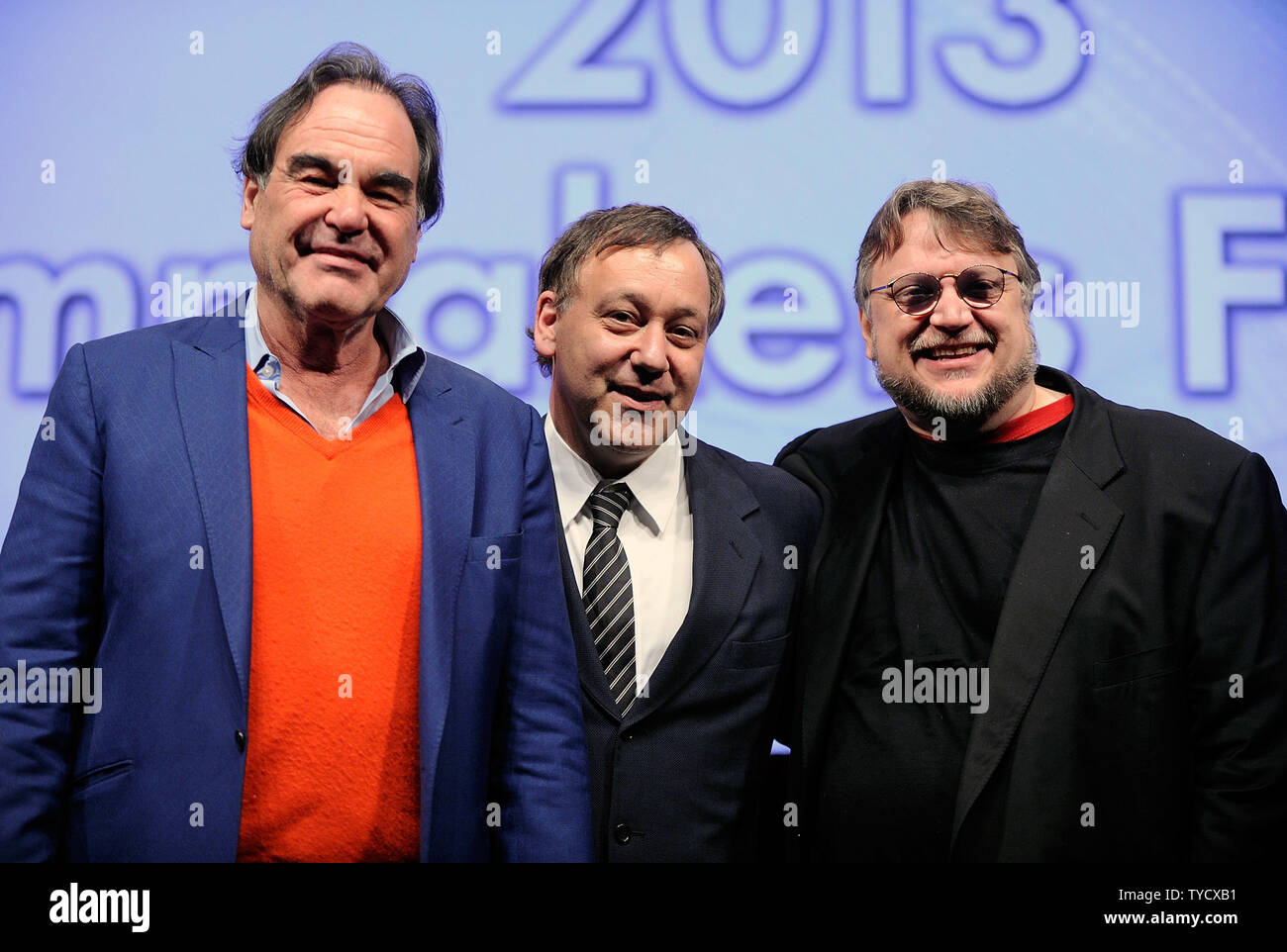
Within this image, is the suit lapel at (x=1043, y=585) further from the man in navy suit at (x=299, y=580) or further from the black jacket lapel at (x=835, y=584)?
the man in navy suit at (x=299, y=580)

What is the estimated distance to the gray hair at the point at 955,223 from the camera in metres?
2.37

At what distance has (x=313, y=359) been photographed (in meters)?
1.99

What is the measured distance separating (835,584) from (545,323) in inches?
31.9

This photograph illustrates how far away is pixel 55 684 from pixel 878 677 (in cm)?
144

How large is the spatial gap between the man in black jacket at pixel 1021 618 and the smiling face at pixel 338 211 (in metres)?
1.02

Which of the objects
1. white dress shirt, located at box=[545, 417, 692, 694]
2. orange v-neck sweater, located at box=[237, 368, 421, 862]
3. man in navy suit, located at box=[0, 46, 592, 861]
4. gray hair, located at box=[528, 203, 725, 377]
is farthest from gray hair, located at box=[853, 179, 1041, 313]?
orange v-neck sweater, located at box=[237, 368, 421, 862]

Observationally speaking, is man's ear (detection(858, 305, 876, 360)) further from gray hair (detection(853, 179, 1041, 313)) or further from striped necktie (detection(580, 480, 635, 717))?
striped necktie (detection(580, 480, 635, 717))

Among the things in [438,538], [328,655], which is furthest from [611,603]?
[328,655]

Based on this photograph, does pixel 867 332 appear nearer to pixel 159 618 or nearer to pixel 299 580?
pixel 299 580

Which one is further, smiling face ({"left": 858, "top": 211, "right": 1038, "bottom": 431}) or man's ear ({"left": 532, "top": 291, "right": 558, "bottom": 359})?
man's ear ({"left": 532, "top": 291, "right": 558, "bottom": 359})

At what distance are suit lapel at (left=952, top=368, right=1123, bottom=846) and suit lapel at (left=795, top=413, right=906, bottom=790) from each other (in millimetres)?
280

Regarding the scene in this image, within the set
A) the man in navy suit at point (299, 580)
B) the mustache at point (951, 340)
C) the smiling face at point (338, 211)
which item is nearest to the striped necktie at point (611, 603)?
the man in navy suit at point (299, 580)

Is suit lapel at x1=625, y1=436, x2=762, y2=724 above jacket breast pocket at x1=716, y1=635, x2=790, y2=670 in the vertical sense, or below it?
above

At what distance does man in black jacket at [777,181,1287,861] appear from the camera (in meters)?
2.10
